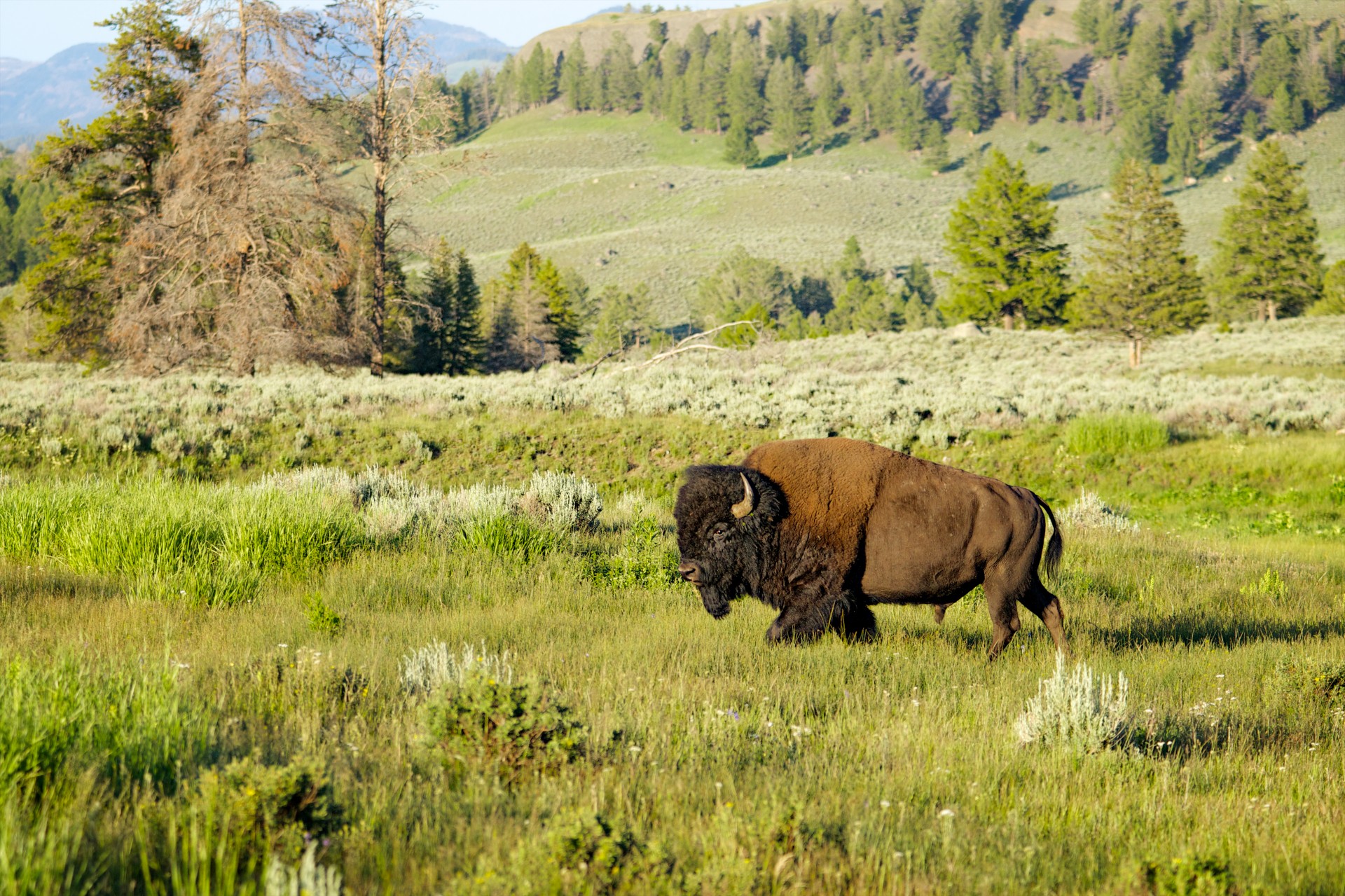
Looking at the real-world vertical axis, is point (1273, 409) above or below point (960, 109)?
below

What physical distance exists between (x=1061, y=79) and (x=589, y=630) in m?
186

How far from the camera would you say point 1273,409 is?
17797mm

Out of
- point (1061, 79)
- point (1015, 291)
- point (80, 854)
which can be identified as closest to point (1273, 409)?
point (80, 854)

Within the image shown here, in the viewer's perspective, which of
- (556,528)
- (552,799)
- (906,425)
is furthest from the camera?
(906,425)

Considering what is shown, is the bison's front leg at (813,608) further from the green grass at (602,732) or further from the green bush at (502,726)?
the green bush at (502,726)

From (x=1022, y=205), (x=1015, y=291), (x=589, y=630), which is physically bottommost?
(x=589, y=630)

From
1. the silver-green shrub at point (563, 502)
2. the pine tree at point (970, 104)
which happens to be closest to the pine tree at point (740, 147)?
the pine tree at point (970, 104)

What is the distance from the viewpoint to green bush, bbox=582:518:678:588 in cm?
732

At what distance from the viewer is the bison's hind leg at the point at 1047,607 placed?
5.57 metres

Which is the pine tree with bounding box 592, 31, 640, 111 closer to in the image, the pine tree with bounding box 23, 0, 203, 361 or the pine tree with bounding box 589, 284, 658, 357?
the pine tree with bounding box 589, 284, 658, 357

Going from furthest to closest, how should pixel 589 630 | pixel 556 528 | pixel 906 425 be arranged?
pixel 906 425
pixel 556 528
pixel 589 630

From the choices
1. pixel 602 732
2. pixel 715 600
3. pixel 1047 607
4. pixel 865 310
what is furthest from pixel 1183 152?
pixel 602 732

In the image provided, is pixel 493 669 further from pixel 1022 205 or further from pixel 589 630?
pixel 1022 205

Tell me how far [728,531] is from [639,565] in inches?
83.9
